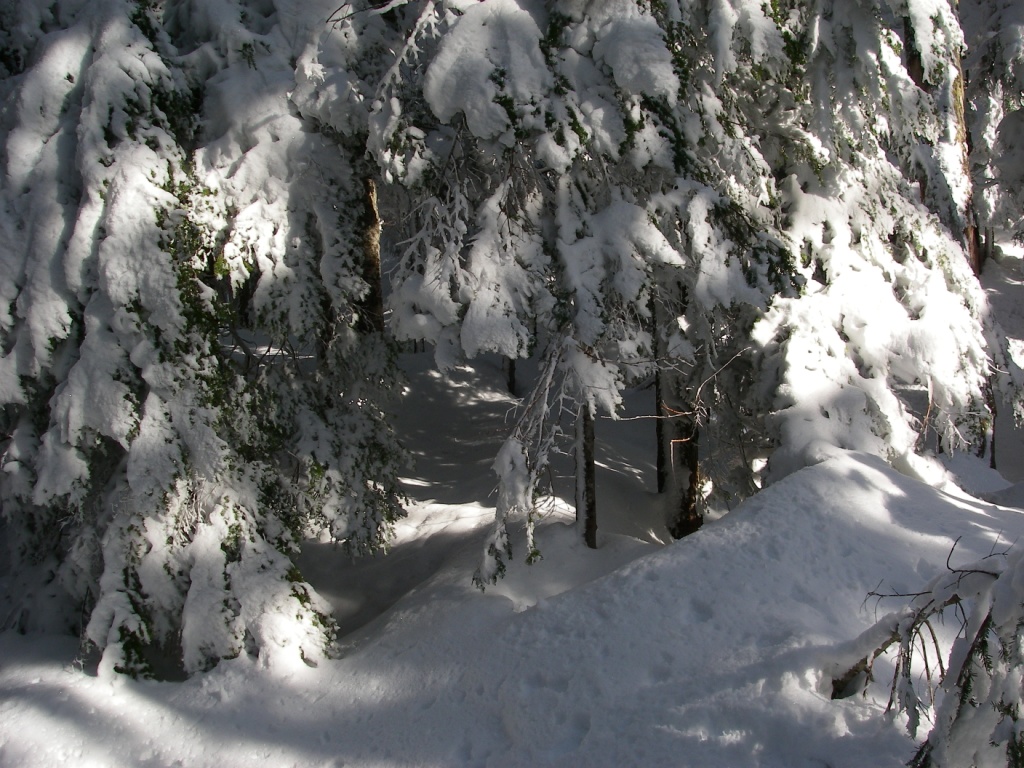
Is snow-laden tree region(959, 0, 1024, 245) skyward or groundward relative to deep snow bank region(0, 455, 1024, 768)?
skyward

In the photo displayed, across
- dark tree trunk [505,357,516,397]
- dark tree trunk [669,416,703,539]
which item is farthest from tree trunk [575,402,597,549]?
dark tree trunk [505,357,516,397]

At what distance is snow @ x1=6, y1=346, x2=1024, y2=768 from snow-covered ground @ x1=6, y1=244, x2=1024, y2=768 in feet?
0.04

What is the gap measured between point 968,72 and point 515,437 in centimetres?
1563

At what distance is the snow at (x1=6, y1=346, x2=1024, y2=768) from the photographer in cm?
397

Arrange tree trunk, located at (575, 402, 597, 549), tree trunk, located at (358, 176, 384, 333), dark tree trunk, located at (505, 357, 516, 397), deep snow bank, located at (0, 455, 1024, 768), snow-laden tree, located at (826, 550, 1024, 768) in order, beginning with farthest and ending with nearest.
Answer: dark tree trunk, located at (505, 357, 516, 397) < tree trunk, located at (358, 176, 384, 333) < tree trunk, located at (575, 402, 597, 549) < deep snow bank, located at (0, 455, 1024, 768) < snow-laden tree, located at (826, 550, 1024, 768)

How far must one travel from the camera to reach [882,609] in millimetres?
4562

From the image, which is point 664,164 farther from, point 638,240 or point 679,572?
point 679,572

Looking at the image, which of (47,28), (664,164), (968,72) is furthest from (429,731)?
(968,72)

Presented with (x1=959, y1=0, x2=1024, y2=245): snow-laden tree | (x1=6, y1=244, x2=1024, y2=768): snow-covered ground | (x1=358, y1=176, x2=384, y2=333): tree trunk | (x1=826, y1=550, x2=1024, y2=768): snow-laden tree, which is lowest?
(x1=6, y1=244, x2=1024, y2=768): snow-covered ground

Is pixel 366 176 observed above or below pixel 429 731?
above

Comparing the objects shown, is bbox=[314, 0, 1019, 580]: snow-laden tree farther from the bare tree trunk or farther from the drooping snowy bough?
the bare tree trunk

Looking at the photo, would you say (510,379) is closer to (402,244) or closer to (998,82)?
(402,244)

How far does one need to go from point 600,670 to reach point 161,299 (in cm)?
462

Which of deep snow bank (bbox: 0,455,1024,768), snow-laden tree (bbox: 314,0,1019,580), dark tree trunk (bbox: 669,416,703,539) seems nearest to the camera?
deep snow bank (bbox: 0,455,1024,768)
